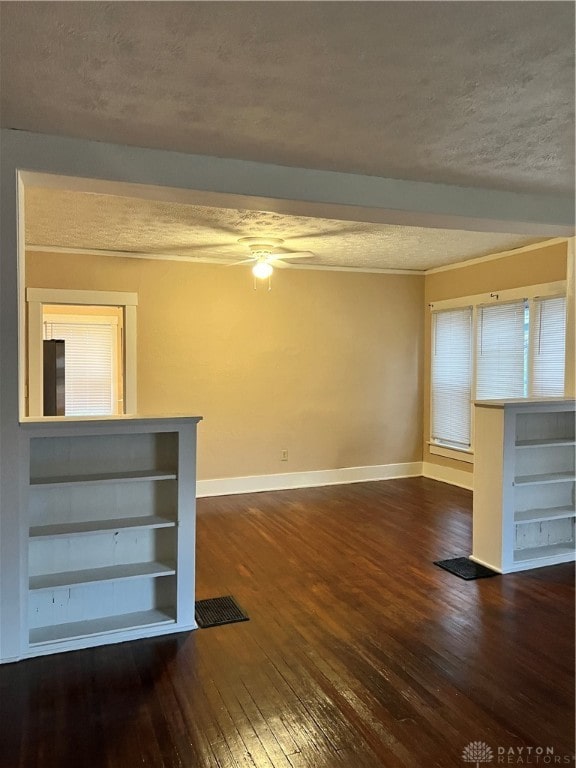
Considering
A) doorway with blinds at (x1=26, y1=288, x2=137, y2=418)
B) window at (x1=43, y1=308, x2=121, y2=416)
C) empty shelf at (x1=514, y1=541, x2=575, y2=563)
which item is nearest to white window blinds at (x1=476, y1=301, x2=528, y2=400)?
empty shelf at (x1=514, y1=541, x2=575, y2=563)

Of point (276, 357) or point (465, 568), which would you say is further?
point (276, 357)

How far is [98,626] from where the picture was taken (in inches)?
114

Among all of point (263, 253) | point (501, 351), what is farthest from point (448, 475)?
point (263, 253)

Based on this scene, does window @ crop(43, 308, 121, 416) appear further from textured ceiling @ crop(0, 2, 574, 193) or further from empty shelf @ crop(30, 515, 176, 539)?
textured ceiling @ crop(0, 2, 574, 193)

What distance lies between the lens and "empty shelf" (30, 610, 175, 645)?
278 cm

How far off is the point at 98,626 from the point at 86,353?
534cm

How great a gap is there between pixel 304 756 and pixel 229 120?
103 inches

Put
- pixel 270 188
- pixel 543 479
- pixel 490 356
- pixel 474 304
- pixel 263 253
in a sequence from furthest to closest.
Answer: pixel 474 304
pixel 490 356
pixel 263 253
pixel 543 479
pixel 270 188

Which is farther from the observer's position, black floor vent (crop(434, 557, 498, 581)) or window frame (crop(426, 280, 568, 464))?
window frame (crop(426, 280, 568, 464))

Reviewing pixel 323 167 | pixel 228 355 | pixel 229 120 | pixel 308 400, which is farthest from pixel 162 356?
pixel 229 120

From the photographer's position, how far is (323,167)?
3.03m

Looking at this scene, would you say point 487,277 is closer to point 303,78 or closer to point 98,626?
point 303,78

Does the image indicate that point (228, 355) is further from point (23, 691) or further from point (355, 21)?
point (355, 21)

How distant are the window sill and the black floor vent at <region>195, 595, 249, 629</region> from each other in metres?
3.76
